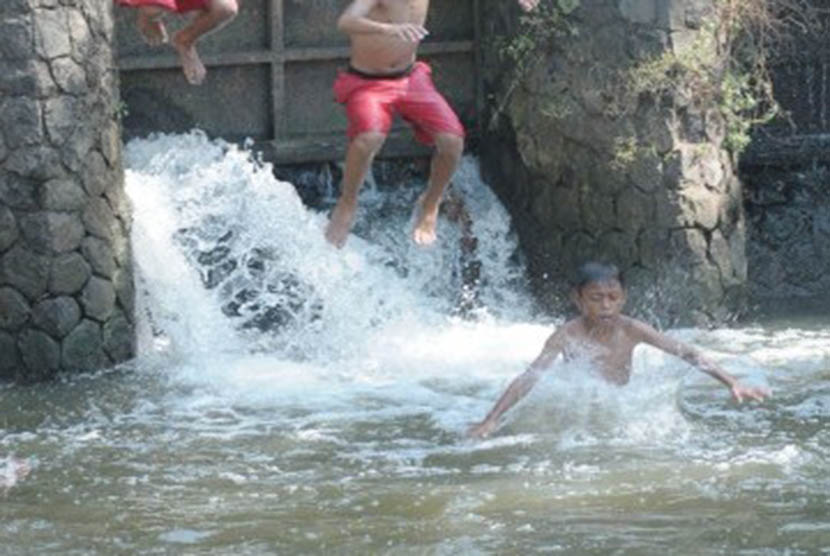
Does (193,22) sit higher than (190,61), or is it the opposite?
(193,22)

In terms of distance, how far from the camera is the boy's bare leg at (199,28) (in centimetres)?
1095

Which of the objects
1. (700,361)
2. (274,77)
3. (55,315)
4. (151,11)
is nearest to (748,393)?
(700,361)

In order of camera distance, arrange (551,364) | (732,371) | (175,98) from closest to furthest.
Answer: (551,364) → (732,371) → (175,98)

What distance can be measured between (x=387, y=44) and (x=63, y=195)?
2.19m

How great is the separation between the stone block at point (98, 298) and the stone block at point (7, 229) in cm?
48

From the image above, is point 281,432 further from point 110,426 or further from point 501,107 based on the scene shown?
point 501,107

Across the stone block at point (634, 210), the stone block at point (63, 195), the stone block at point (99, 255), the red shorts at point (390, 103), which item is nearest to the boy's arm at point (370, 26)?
the red shorts at point (390, 103)

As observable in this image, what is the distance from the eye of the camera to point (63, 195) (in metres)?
12.4

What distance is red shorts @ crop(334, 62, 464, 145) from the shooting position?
441 inches

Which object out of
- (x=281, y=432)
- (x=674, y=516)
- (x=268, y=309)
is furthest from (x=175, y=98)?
(x=674, y=516)

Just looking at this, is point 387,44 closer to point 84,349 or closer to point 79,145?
point 79,145

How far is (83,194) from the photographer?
40.9 ft

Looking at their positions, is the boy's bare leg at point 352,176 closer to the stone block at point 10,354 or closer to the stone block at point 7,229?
the stone block at point 7,229

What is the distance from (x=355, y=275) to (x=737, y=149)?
2.37m
